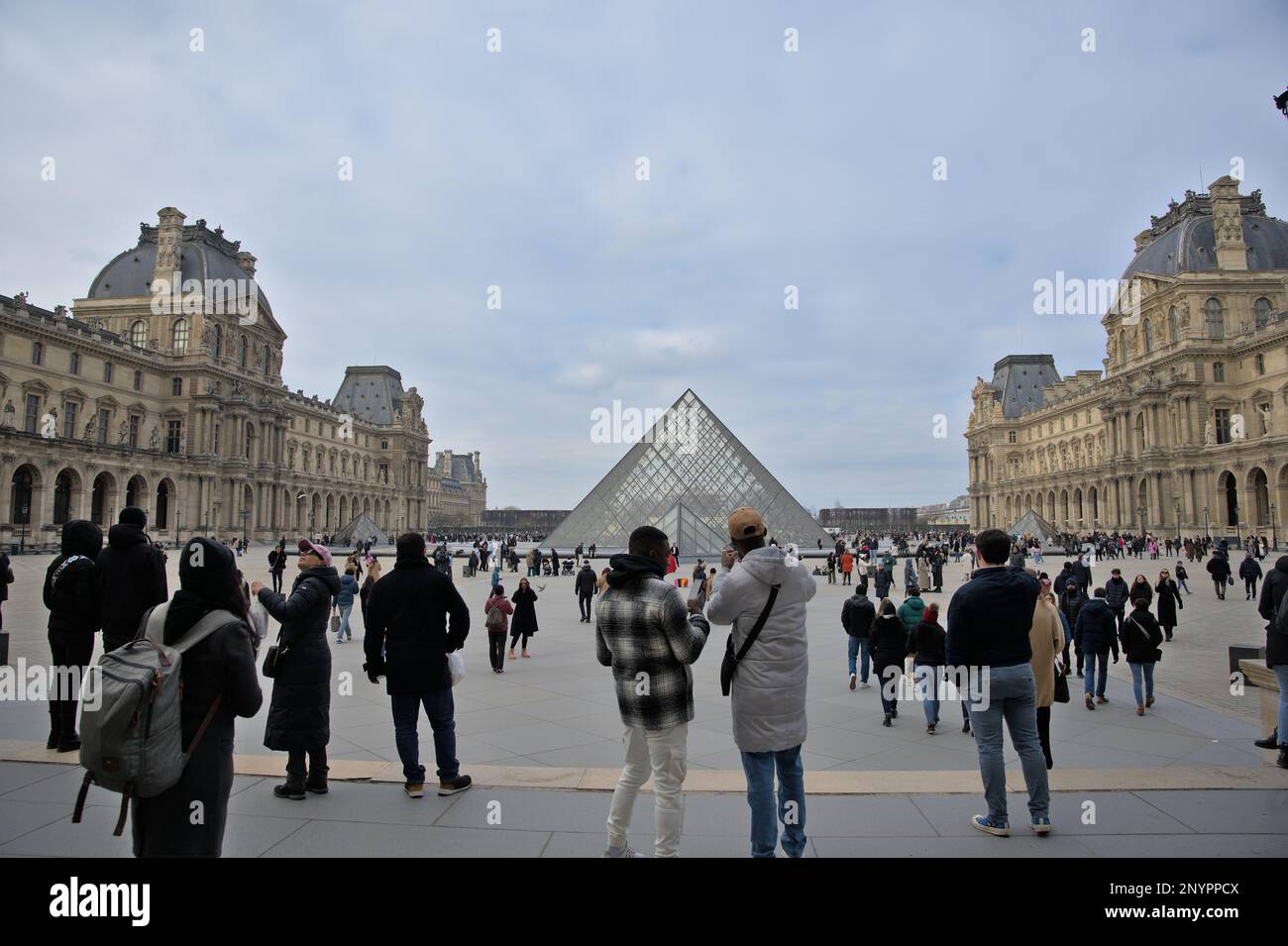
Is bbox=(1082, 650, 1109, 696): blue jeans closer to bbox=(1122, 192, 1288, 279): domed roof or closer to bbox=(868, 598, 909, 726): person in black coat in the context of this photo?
bbox=(868, 598, 909, 726): person in black coat

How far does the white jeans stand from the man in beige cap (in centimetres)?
26

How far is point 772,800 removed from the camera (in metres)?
2.72

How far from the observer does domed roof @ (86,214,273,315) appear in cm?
4834

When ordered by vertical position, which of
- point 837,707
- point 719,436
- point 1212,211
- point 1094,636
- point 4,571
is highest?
point 1212,211

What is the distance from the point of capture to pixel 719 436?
34375mm

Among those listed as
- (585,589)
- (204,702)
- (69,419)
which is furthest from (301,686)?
(69,419)

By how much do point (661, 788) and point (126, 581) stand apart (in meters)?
3.36

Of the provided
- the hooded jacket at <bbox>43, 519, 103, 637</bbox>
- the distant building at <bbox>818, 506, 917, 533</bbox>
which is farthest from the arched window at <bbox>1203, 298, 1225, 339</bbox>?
the hooded jacket at <bbox>43, 519, 103, 637</bbox>

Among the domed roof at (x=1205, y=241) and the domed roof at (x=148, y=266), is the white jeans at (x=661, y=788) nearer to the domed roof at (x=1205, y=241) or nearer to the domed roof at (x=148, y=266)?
the domed roof at (x=148, y=266)

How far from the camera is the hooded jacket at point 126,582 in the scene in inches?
160

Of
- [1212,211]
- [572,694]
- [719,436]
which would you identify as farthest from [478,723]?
[1212,211]

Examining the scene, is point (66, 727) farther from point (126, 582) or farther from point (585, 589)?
point (585, 589)

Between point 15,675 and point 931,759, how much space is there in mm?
7878
